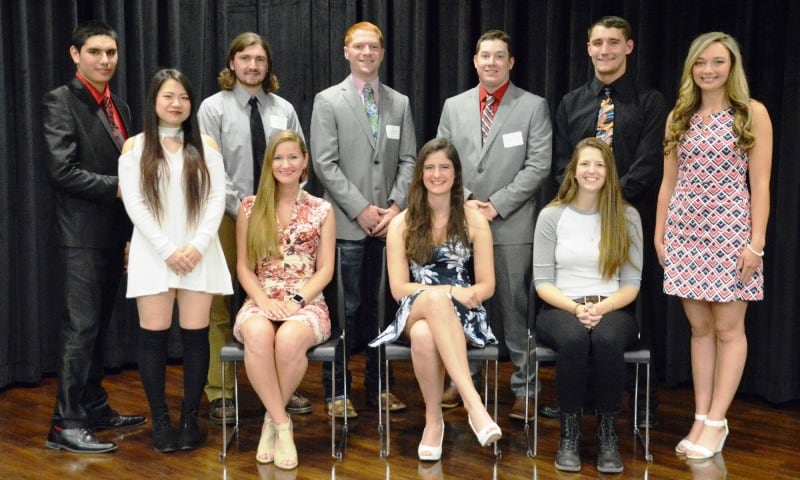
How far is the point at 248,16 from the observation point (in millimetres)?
5480

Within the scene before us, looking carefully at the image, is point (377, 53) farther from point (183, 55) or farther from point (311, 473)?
point (311, 473)

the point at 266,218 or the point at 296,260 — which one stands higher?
the point at 266,218

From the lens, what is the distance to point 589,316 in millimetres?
3750

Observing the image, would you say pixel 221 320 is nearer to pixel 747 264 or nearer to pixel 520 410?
pixel 520 410

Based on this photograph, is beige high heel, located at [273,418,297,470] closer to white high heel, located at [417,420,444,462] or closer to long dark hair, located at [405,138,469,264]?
white high heel, located at [417,420,444,462]

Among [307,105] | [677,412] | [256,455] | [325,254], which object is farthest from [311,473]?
[307,105]

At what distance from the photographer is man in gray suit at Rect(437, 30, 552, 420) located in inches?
168

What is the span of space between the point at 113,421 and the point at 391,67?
264 cm

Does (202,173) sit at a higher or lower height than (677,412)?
higher

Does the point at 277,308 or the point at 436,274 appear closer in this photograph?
the point at 277,308

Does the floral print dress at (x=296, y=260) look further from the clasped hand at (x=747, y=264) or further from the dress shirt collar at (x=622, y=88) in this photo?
the clasped hand at (x=747, y=264)

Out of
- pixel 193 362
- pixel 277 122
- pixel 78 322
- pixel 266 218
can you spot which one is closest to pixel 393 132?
pixel 277 122

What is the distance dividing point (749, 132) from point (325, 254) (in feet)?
5.89

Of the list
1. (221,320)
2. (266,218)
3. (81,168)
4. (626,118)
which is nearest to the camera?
(81,168)
